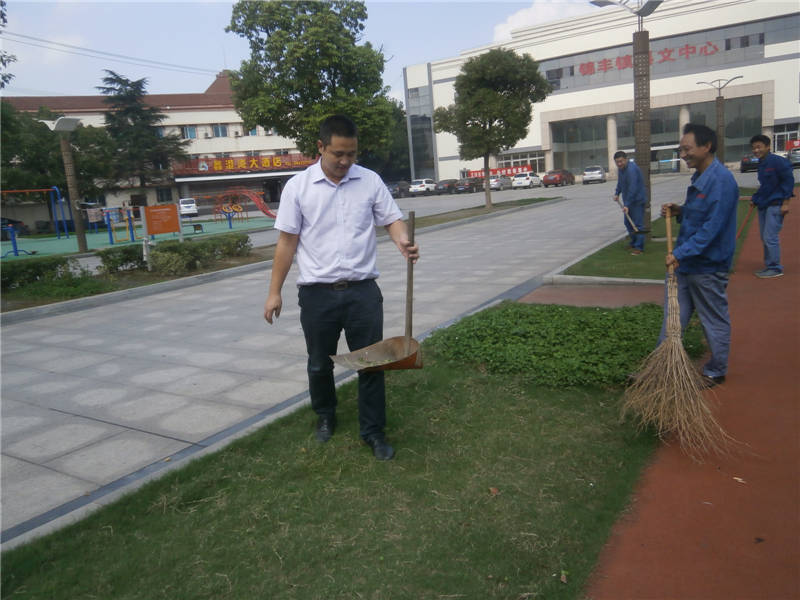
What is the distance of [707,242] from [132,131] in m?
46.9

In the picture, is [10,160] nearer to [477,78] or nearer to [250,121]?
[250,121]

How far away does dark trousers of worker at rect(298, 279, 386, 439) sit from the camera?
3.46 metres

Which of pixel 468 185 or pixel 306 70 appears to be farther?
pixel 468 185

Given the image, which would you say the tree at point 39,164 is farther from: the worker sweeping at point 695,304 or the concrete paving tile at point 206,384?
the worker sweeping at point 695,304

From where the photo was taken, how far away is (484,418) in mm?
4066

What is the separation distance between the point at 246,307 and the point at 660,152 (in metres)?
49.0

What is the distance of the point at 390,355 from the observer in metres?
3.47

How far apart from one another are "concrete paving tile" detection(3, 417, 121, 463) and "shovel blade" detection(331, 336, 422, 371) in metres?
1.96

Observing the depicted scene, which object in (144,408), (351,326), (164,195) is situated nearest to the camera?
(351,326)

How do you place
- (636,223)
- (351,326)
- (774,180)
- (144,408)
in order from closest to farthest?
(351,326), (144,408), (774,180), (636,223)

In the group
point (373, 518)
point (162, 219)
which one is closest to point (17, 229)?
point (162, 219)

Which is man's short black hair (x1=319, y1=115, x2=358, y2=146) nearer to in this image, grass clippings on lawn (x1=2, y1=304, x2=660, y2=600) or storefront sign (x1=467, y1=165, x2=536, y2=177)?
grass clippings on lawn (x1=2, y1=304, x2=660, y2=600)

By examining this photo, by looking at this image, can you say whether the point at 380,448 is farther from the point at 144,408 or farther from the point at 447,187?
the point at 447,187

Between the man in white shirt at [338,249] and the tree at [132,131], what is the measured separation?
45234 mm
